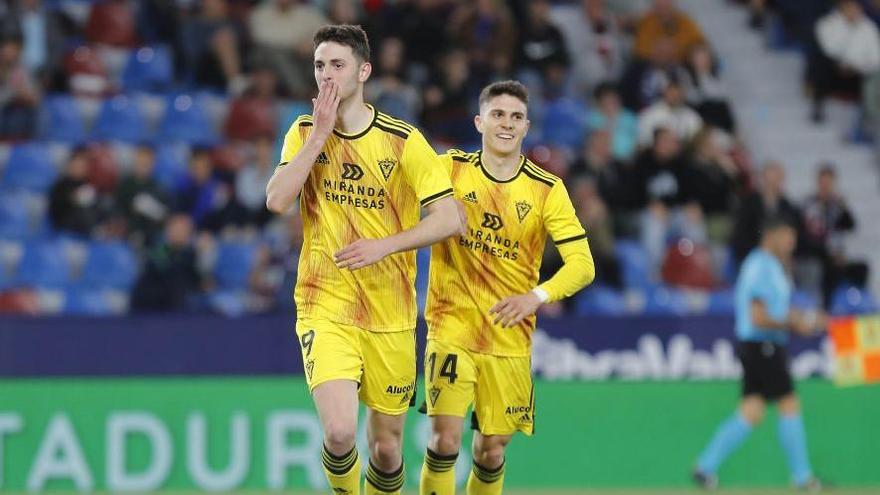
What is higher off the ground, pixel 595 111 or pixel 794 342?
pixel 595 111

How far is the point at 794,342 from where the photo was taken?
547 inches

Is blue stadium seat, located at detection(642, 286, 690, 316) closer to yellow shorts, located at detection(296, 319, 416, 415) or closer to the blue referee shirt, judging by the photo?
the blue referee shirt

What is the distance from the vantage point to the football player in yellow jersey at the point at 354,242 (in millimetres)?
7719

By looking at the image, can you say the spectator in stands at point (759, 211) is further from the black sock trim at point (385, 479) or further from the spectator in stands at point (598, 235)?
the black sock trim at point (385, 479)

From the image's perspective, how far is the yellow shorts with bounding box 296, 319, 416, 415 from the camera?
7738 millimetres

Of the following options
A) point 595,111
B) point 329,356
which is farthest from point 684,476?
point 329,356

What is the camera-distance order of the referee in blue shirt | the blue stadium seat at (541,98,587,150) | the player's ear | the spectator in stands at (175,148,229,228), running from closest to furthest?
the player's ear < the referee in blue shirt < the spectator in stands at (175,148,229,228) < the blue stadium seat at (541,98,587,150)

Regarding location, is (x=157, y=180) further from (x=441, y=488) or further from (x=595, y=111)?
(x=441, y=488)

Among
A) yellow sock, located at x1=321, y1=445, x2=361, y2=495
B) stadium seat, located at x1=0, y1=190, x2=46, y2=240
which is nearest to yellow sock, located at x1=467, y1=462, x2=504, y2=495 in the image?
yellow sock, located at x1=321, y1=445, x2=361, y2=495

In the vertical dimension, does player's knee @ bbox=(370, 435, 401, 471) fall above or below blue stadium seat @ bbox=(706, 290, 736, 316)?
below

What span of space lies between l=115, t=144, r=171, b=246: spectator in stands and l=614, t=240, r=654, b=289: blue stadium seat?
418 centimetres

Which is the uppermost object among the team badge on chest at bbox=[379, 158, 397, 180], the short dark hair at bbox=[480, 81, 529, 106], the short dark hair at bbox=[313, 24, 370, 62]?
the short dark hair at bbox=[313, 24, 370, 62]

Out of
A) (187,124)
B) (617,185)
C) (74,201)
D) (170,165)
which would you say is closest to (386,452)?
(74,201)

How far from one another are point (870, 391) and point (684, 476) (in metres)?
1.69
